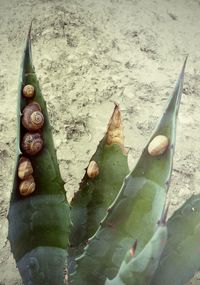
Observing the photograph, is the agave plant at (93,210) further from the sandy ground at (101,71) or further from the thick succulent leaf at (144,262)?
the sandy ground at (101,71)

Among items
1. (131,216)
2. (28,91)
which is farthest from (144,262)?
(28,91)

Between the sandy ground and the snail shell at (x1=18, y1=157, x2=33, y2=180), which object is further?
the sandy ground

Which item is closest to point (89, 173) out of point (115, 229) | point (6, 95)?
point (115, 229)

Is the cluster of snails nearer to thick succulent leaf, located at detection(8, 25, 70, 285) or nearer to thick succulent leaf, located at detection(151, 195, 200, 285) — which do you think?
thick succulent leaf, located at detection(8, 25, 70, 285)

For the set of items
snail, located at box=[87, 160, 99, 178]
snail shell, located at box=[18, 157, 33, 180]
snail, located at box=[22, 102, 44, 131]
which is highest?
snail, located at box=[22, 102, 44, 131]

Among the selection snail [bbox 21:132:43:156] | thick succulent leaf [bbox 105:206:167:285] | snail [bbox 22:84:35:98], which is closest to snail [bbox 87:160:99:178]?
snail [bbox 21:132:43:156]

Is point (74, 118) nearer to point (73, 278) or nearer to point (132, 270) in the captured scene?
point (73, 278)

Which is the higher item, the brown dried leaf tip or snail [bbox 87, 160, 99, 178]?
the brown dried leaf tip
